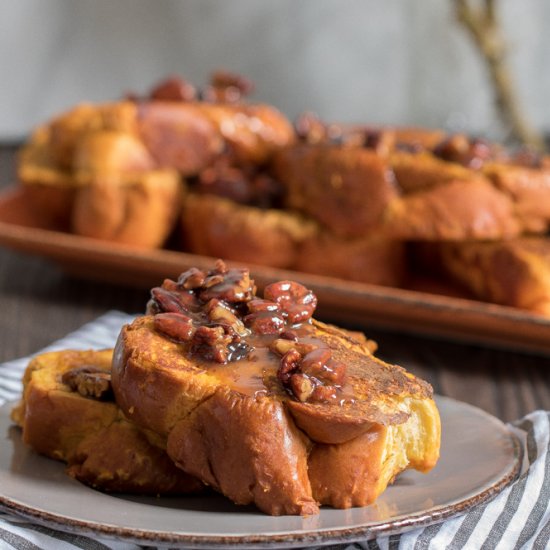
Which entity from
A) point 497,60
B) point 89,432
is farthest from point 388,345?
point 497,60

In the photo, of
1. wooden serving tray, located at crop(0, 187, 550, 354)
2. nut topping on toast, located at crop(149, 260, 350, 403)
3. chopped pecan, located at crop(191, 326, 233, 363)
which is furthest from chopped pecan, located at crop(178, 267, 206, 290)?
wooden serving tray, located at crop(0, 187, 550, 354)

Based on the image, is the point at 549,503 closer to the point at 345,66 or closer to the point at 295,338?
the point at 295,338

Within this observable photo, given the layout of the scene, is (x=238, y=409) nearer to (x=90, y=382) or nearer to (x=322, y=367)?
(x=322, y=367)

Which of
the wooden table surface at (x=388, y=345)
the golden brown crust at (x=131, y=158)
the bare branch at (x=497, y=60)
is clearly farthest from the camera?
the bare branch at (x=497, y=60)

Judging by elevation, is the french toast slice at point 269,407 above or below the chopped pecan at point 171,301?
below

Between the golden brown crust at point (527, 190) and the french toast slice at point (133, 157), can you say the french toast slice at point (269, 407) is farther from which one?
the french toast slice at point (133, 157)

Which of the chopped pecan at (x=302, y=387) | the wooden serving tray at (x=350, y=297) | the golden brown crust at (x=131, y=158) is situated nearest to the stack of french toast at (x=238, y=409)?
the chopped pecan at (x=302, y=387)

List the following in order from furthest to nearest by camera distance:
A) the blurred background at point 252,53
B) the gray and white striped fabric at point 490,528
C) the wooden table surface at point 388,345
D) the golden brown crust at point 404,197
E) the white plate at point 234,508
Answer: the blurred background at point 252,53 < the golden brown crust at point 404,197 < the wooden table surface at point 388,345 < the gray and white striped fabric at point 490,528 < the white plate at point 234,508
